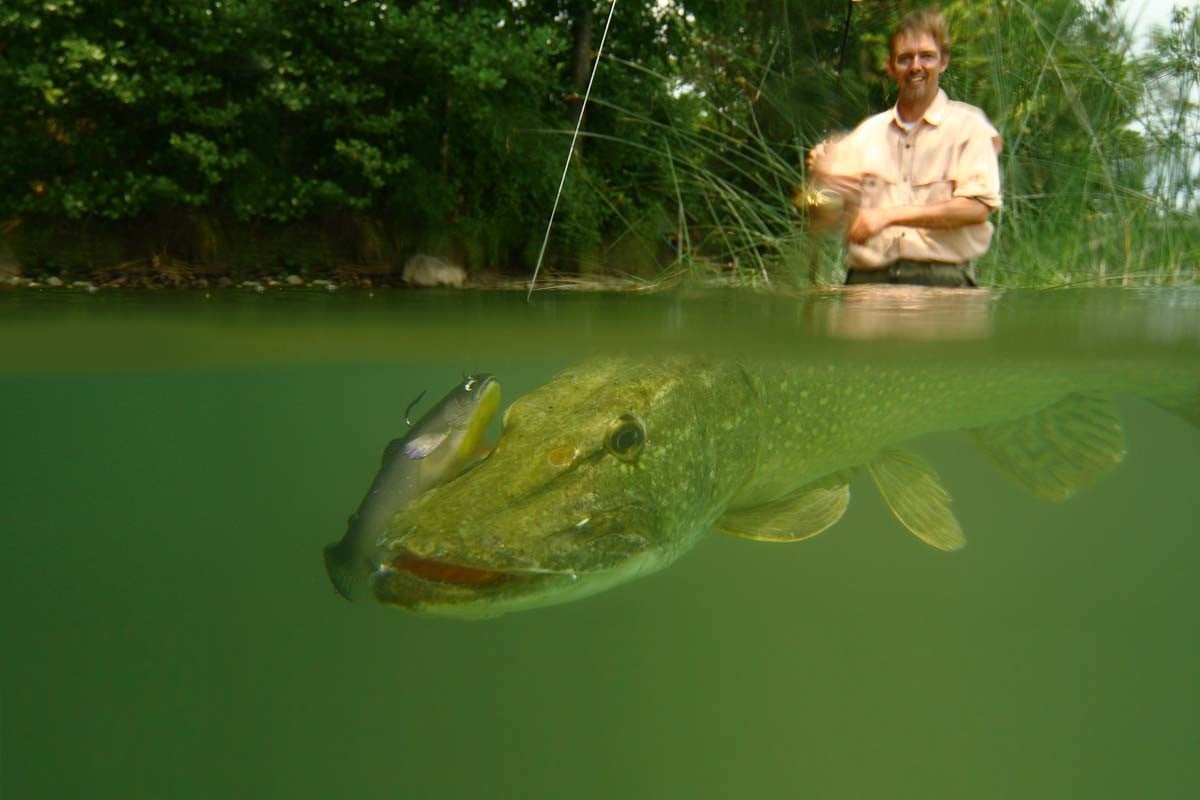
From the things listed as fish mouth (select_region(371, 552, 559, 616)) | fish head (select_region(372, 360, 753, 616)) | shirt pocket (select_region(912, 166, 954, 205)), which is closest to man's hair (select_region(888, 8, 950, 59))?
shirt pocket (select_region(912, 166, 954, 205))

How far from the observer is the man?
3.25 metres

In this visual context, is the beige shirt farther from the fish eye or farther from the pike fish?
the pike fish

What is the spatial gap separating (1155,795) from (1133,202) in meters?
4.55

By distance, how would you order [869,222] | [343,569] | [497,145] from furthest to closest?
[497,145] < [869,222] < [343,569]

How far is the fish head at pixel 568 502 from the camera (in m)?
2.13

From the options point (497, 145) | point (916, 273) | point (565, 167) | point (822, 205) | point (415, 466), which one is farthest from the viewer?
point (497, 145)

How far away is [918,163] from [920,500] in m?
1.30

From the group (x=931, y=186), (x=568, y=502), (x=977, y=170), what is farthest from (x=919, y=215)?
(x=568, y=502)

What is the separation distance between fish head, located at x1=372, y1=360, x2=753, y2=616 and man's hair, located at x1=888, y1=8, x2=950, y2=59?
159 centimetres

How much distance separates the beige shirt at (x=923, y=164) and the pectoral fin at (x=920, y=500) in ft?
2.87

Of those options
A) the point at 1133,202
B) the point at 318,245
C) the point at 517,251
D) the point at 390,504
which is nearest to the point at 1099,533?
the point at 1133,202

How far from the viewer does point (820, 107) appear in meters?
3.70

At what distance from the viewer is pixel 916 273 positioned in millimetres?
3531

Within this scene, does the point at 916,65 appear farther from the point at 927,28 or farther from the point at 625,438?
the point at 625,438
